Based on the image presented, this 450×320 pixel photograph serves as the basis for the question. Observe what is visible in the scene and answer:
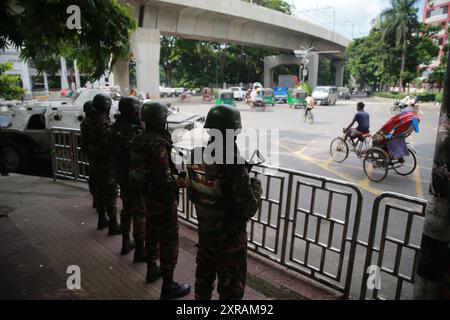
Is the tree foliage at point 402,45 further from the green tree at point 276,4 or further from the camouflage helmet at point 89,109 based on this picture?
the camouflage helmet at point 89,109

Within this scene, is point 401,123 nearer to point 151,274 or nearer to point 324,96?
point 151,274

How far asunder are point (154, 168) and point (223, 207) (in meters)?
0.86

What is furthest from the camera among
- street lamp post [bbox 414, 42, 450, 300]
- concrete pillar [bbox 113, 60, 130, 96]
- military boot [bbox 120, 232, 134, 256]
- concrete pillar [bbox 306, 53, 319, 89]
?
concrete pillar [bbox 306, 53, 319, 89]

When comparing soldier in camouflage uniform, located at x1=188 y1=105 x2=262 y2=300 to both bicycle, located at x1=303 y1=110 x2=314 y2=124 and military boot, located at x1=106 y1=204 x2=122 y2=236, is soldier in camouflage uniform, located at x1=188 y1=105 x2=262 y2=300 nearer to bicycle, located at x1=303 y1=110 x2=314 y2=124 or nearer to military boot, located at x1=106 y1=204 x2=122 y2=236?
military boot, located at x1=106 y1=204 x2=122 y2=236

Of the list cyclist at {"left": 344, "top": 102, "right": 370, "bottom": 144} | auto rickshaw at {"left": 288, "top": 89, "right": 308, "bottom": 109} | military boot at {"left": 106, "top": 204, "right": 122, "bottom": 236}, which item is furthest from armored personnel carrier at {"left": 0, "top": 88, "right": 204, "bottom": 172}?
auto rickshaw at {"left": 288, "top": 89, "right": 308, "bottom": 109}

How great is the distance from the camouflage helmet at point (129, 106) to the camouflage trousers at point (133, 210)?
0.72 metres

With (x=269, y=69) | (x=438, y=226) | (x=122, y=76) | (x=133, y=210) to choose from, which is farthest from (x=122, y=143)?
(x=269, y=69)

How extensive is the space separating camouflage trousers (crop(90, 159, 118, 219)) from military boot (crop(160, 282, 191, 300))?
63.8 inches

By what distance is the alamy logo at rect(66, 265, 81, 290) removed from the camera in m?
3.21

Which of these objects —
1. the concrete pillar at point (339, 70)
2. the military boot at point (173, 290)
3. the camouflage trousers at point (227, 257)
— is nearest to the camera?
the camouflage trousers at point (227, 257)

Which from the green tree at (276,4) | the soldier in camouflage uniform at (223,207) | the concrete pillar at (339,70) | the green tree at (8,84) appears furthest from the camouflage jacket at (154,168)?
the concrete pillar at (339,70)

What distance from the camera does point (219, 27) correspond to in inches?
1114

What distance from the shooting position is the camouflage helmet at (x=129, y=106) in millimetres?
3607
